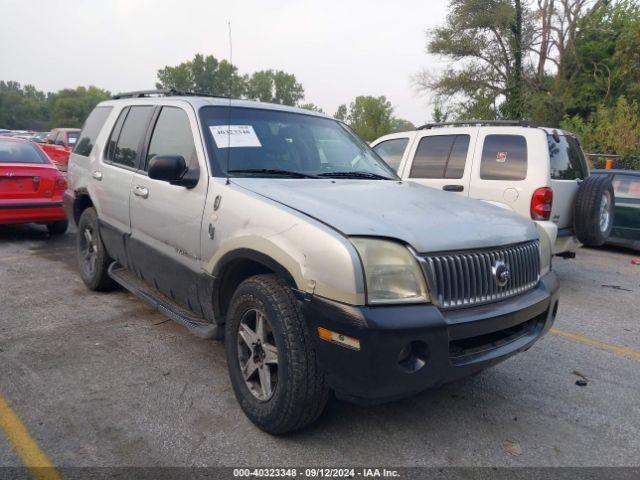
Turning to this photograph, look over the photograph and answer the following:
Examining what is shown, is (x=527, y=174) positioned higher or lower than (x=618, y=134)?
lower

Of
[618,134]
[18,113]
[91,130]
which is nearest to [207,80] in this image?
[91,130]

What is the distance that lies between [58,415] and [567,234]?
5.53m

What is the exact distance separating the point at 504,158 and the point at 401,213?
388cm

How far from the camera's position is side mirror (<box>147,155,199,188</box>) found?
3.25 m

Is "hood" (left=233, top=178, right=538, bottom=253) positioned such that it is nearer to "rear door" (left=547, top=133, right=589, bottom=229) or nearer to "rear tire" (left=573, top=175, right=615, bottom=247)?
"rear door" (left=547, top=133, right=589, bottom=229)

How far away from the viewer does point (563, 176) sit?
6.05 metres

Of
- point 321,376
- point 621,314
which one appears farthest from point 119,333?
point 621,314

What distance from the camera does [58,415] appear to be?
2.97m

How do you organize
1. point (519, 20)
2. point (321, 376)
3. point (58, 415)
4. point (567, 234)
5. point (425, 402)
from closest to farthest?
1. point (321, 376)
2. point (58, 415)
3. point (425, 402)
4. point (567, 234)
5. point (519, 20)

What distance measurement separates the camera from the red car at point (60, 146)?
51.5 ft

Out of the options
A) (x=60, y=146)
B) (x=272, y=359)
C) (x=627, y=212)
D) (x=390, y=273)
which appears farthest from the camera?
(x=60, y=146)

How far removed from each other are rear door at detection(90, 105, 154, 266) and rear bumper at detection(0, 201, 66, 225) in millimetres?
3082

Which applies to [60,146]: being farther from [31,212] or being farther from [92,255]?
[92,255]

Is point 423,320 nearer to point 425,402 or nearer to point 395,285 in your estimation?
point 395,285
